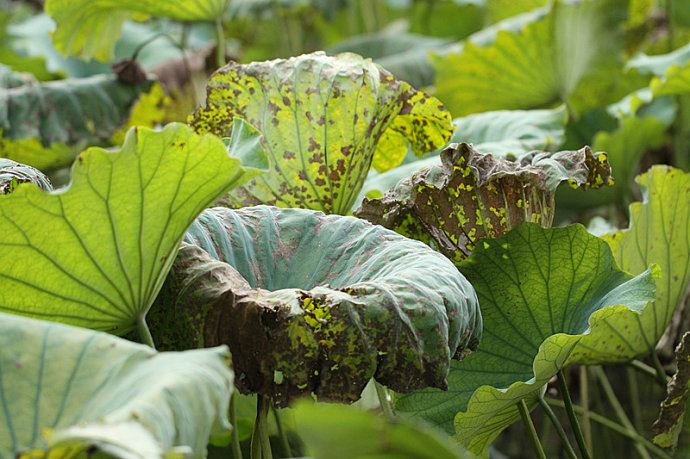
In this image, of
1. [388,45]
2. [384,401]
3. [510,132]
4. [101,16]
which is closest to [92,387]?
[384,401]

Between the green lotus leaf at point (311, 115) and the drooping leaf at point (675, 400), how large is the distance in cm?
38

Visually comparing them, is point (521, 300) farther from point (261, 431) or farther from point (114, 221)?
point (114, 221)

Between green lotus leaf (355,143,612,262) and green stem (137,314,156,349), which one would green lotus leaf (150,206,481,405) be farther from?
green lotus leaf (355,143,612,262)

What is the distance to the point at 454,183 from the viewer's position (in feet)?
3.72

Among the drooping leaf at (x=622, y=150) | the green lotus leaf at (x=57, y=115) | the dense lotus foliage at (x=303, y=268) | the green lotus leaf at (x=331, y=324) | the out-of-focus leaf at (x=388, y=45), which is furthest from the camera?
the out-of-focus leaf at (x=388, y=45)

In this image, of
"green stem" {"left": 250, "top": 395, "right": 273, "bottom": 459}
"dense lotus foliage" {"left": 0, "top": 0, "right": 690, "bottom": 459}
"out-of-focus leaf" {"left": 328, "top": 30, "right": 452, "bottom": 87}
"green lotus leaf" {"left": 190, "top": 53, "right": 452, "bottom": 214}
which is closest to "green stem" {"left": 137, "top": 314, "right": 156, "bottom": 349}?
"dense lotus foliage" {"left": 0, "top": 0, "right": 690, "bottom": 459}

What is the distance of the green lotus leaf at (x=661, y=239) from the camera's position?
4.28 feet

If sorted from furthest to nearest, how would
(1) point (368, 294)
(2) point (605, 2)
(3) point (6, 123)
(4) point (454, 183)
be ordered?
1. (2) point (605, 2)
2. (3) point (6, 123)
3. (4) point (454, 183)
4. (1) point (368, 294)

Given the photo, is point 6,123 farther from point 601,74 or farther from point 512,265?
point 601,74

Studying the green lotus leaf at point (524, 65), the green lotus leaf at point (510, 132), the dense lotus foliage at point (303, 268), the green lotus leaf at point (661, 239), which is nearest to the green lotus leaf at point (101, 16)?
the dense lotus foliage at point (303, 268)

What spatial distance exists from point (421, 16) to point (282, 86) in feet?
8.04

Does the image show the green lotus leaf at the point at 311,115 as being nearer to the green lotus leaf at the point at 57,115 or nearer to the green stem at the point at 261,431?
the green stem at the point at 261,431

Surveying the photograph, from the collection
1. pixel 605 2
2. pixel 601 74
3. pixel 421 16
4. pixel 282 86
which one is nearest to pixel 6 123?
pixel 282 86

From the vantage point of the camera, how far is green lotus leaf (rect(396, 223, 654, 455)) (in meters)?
1.14
